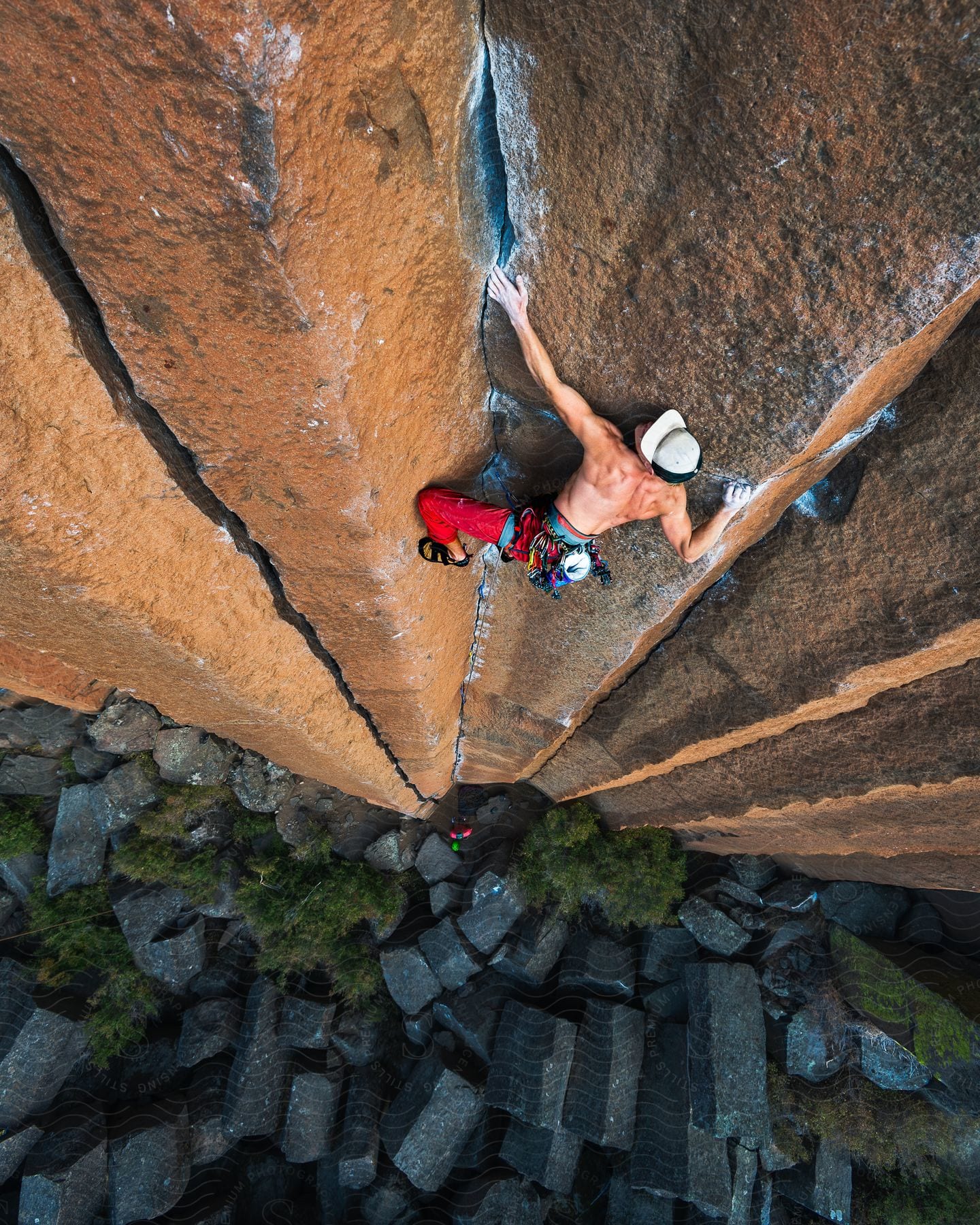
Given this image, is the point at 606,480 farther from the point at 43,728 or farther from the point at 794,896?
the point at 43,728

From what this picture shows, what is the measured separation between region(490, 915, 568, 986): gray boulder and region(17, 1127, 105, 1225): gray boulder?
2.74 meters

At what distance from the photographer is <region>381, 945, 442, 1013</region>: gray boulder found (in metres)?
4.54

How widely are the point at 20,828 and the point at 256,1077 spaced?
2.44 metres

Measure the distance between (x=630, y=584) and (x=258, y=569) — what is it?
1340 millimetres

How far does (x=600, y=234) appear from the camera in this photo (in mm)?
1447

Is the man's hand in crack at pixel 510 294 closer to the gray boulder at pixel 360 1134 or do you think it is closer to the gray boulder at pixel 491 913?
the gray boulder at pixel 491 913

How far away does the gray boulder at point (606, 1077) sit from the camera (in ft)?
13.0

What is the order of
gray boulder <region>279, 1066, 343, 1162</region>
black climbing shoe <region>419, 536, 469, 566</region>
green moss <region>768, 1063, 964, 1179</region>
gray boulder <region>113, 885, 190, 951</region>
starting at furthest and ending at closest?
gray boulder <region>113, 885, 190, 951</region>, gray boulder <region>279, 1066, 343, 1162</region>, green moss <region>768, 1063, 964, 1179</region>, black climbing shoe <region>419, 536, 469, 566</region>

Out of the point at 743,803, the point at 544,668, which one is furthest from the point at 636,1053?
the point at 544,668

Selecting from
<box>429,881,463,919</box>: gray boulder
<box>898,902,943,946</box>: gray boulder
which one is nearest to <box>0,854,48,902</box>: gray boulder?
Answer: <box>429,881,463,919</box>: gray boulder

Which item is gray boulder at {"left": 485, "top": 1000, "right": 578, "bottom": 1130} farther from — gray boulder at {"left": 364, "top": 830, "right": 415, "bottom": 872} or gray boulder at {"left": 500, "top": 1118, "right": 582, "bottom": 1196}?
gray boulder at {"left": 364, "top": 830, "right": 415, "bottom": 872}

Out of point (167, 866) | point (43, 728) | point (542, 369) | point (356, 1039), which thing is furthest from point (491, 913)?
point (542, 369)

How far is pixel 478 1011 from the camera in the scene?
4469 mm

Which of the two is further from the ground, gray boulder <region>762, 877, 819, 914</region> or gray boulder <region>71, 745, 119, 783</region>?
gray boulder <region>71, 745, 119, 783</region>
